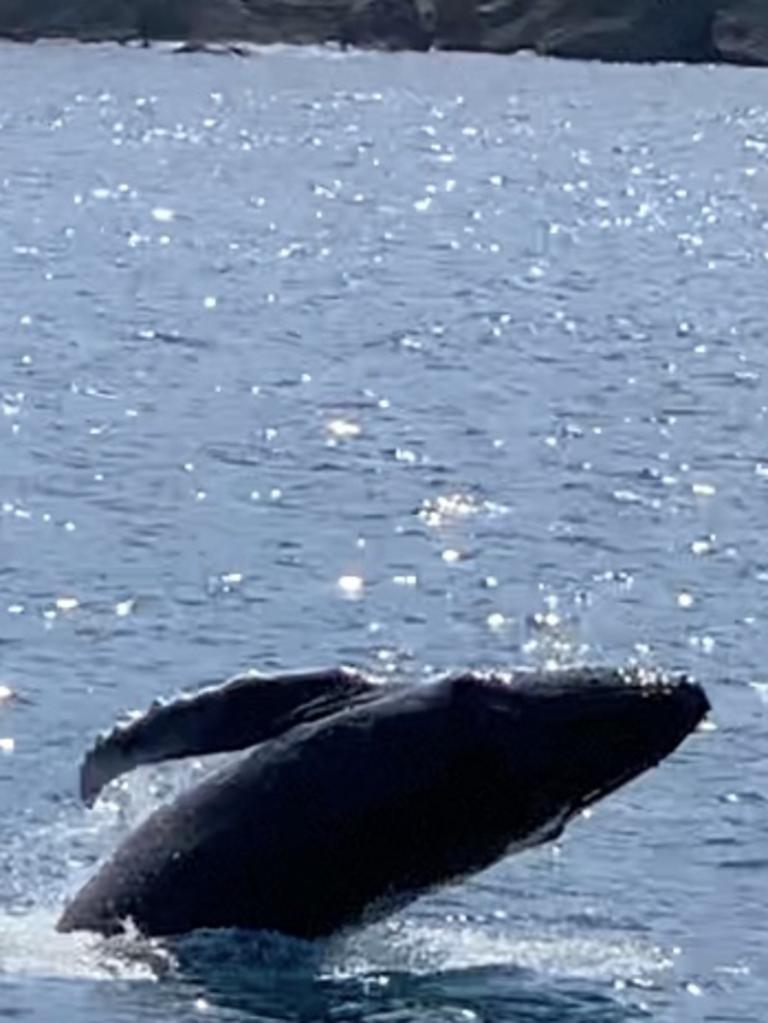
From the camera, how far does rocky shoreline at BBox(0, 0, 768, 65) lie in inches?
5753

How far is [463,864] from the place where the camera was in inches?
790

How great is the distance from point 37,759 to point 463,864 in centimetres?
583

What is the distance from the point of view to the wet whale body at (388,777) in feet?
65.1

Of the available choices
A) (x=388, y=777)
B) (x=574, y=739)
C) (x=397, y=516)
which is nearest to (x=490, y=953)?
(x=388, y=777)

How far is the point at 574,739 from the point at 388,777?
0.82 meters

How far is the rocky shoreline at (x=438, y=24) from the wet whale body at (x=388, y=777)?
126452 mm

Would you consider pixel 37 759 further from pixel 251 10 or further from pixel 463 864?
pixel 251 10

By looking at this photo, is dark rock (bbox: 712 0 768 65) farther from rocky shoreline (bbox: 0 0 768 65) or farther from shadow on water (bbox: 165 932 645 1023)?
shadow on water (bbox: 165 932 645 1023)

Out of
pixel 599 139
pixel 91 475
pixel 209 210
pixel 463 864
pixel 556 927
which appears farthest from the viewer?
pixel 599 139

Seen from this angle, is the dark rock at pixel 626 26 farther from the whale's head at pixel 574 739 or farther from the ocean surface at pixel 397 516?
the whale's head at pixel 574 739

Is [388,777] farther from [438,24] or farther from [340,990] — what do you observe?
[438,24]

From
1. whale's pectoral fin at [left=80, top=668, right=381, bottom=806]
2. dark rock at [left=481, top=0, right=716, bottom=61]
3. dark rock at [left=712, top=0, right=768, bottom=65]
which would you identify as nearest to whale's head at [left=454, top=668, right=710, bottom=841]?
whale's pectoral fin at [left=80, top=668, right=381, bottom=806]

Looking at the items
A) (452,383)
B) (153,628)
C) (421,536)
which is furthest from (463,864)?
(452,383)

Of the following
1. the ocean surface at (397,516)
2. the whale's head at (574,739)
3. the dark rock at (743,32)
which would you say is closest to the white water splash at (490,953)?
the ocean surface at (397,516)
